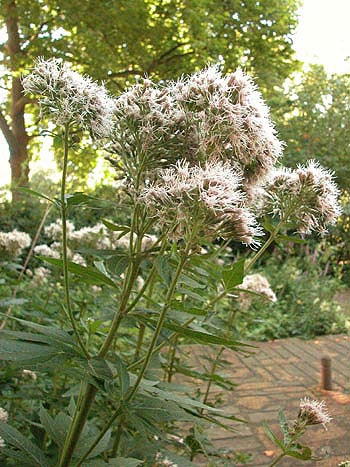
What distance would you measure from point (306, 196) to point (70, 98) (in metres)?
0.78

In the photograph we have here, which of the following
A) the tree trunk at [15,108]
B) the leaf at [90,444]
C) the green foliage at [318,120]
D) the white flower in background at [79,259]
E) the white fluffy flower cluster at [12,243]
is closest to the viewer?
the leaf at [90,444]

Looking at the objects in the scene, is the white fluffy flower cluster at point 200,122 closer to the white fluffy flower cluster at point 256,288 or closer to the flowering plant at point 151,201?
the flowering plant at point 151,201

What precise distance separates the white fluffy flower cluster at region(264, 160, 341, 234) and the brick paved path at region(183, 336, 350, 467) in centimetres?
111

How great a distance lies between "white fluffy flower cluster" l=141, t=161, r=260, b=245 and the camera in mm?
1157

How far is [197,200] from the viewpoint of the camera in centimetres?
116

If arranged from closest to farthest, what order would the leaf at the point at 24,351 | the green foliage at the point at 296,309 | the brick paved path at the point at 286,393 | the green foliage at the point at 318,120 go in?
1. the leaf at the point at 24,351
2. the brick paved path at the point at 286,393
3. the green foliage at the point at 296,309
4. the green foliage at the point at 318,120

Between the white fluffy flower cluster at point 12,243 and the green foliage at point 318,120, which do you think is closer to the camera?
the white fluffy flower cluster at point 12,243

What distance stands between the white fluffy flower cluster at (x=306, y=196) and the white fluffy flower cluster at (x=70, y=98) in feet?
1.78

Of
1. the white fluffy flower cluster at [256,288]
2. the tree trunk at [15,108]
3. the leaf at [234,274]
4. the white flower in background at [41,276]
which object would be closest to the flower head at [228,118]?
the leaf at [234,274]

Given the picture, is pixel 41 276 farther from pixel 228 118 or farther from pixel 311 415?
pixel 228 118

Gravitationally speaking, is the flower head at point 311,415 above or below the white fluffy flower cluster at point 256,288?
below

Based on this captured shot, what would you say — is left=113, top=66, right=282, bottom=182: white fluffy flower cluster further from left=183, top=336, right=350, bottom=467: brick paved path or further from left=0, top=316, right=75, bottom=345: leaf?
left=183, top=336, right=350, bottom=467: brick paved path

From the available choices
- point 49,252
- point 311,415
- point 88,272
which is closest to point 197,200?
point 88,272

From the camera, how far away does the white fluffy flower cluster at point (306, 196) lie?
1.58m
